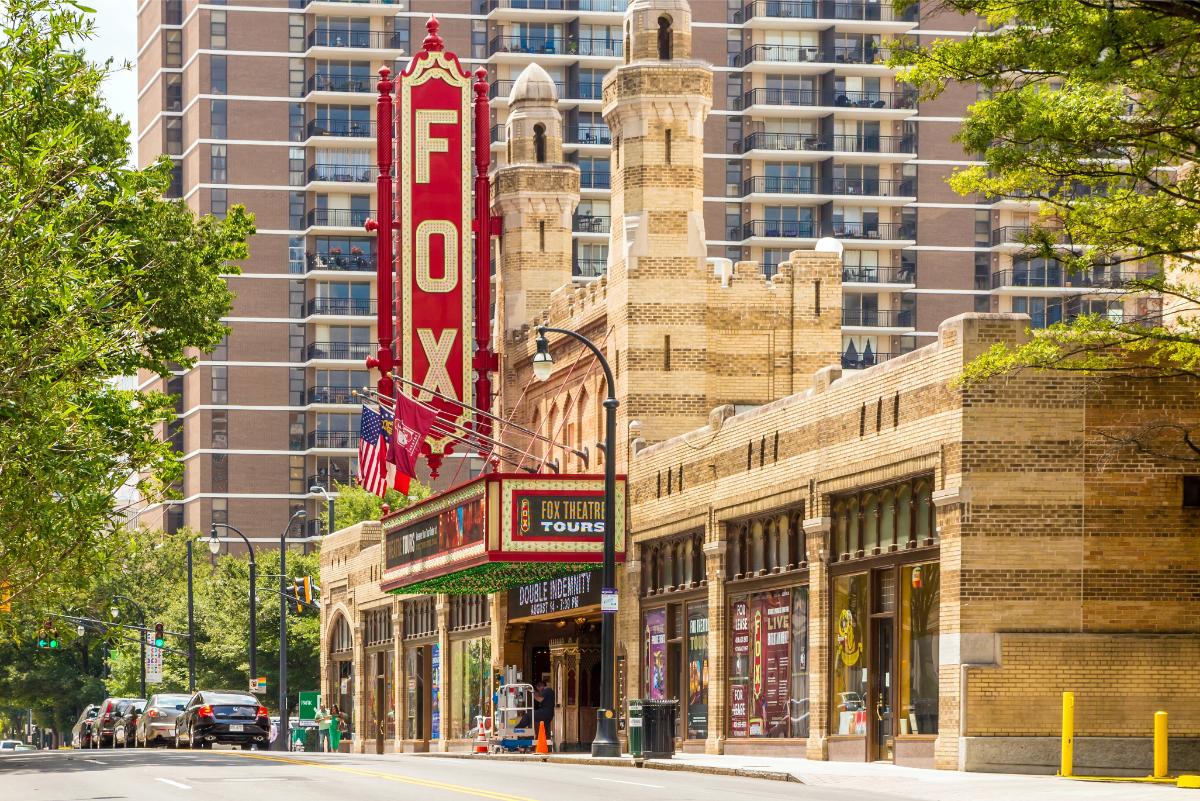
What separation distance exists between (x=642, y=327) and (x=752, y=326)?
261cm

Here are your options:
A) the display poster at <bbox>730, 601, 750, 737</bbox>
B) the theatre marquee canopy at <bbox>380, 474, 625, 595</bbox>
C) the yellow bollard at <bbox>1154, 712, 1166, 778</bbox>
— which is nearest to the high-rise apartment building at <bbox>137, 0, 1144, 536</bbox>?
the theatre marquee canopy at <bbox>380, 474, 625, 595</bbox>

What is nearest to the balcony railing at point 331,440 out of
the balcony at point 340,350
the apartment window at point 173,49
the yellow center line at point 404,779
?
the balcony at point 340,350

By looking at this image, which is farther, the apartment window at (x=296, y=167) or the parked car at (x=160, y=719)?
the apartment window at (x=296, y=167)

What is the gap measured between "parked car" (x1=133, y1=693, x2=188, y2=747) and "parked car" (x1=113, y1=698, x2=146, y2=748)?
507 cm

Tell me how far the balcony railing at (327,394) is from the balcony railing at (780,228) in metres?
25.1

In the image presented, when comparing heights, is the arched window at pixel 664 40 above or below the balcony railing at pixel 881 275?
below

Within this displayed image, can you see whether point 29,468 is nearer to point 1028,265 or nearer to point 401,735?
point 401,735

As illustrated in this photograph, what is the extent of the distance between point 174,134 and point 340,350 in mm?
17756

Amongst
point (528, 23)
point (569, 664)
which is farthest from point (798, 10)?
point (569, 664)

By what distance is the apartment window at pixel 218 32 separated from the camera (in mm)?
120375

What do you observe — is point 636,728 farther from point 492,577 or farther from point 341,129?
point 341,129

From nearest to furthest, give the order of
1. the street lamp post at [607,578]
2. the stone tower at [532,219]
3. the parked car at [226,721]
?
the street lamp post at [607,578] → the parked car at [226,721] → the stone tower at [532,219]

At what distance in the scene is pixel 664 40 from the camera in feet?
154

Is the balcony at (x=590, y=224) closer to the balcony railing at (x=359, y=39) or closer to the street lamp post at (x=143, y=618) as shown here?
the balcony railing at (x=359, y=39)
